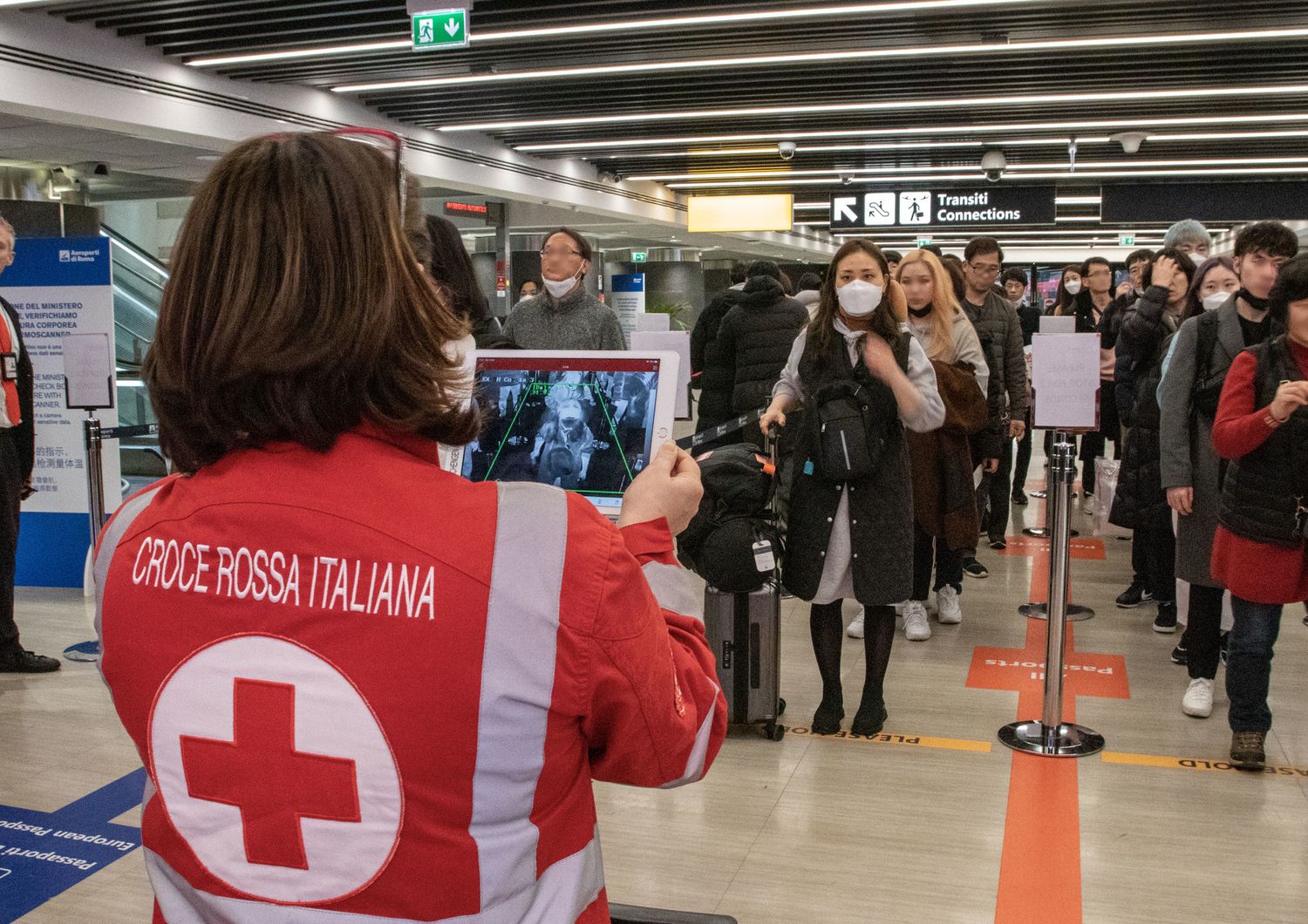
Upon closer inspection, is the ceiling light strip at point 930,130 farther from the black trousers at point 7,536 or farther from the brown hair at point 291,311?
the brown hair at point 291,311

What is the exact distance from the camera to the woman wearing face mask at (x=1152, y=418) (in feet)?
15.1

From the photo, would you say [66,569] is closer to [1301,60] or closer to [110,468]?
[110,468]

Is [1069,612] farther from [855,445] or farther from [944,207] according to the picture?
[944,207]

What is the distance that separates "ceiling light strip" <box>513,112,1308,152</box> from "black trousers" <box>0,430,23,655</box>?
9771 millimetres

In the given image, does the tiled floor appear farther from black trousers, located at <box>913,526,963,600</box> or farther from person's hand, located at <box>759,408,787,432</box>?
person's hand, located at <box>759,408,787,432</box>

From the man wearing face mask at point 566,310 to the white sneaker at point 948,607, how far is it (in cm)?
189

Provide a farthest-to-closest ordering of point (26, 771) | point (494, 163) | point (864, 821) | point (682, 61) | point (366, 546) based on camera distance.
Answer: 1. point (494, 163)
2. point (682, 61)
3. point (26, 771)
4. point (864, 821)
5. point (366, 546)

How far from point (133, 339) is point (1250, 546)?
1010 cm

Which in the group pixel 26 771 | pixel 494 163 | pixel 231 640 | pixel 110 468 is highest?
pixel 494 163

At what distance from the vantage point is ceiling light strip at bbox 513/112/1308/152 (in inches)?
463

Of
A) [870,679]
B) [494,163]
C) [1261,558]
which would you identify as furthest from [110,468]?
[494,163]

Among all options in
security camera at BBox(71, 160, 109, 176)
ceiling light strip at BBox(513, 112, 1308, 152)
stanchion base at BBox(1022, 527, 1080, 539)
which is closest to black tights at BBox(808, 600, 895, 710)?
stanchion base at BBox(1022, 527, 1080, 539)

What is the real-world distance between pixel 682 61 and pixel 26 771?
7389 mm

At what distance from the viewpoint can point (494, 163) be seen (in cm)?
1391
